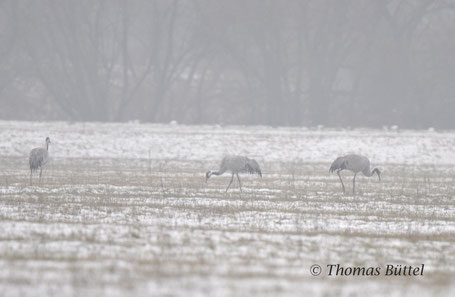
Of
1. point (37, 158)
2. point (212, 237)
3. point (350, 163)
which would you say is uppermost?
point (350, 163)

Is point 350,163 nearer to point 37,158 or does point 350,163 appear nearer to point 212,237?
point 37,158

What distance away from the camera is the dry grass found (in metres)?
7.55

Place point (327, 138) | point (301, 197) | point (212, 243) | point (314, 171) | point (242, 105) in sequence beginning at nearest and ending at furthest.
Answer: point (212, 243)
point (301, 197)
point (314, 171)
point (327, 138)
point (242, 105)

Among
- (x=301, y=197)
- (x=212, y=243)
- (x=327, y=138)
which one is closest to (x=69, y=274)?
(x=212, y=243)

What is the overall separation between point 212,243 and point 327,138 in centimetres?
2698

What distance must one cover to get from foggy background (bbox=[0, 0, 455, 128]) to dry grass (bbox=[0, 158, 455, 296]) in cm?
3147

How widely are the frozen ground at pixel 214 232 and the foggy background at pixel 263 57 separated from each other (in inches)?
956

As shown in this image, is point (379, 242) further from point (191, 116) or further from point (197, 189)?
point (191, 116)

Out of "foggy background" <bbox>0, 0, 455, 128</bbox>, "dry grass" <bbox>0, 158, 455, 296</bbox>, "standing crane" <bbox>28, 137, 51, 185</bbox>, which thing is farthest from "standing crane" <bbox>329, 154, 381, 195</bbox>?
"foggy background" <bbox>0, 0, 455, 128</bbox>

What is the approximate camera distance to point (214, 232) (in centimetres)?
1077

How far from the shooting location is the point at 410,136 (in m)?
37.2

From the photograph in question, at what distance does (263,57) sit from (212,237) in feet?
139

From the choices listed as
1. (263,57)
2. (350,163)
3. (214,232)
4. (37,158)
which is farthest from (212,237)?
(263,57)

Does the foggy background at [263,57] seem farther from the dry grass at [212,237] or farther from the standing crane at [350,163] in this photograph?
the standing crane at [350,163]
